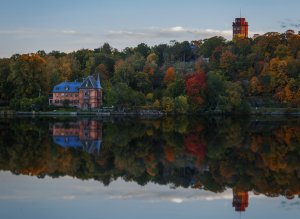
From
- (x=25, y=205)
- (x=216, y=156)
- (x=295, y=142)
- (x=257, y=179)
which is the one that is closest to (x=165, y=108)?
(x=295, y=142)

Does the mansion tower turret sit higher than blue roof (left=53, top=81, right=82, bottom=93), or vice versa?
the mansion tower turret

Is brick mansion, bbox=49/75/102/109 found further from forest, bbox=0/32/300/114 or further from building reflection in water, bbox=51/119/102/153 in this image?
building reflection in water, bbox=51/119/102/153

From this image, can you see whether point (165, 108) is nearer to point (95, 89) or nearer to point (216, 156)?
point (95, 89)

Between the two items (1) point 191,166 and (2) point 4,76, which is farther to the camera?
(2) point 4,76

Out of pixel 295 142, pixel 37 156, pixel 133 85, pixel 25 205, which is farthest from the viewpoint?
pixel 133 85

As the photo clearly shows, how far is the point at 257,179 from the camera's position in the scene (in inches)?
867

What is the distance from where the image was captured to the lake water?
1698cm

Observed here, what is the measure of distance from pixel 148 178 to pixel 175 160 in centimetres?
491

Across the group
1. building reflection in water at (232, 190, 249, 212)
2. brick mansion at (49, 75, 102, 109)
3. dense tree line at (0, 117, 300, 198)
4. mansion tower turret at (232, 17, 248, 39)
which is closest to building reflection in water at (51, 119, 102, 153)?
dense tree line at (0, 117, 300, 198)

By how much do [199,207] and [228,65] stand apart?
80819mm

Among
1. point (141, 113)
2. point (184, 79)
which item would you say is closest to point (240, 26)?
point (184, 79)

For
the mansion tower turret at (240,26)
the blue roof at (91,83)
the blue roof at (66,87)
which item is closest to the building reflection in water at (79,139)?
the blue roof at (91,83)

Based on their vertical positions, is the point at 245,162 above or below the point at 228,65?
below

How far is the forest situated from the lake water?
40.9 m
